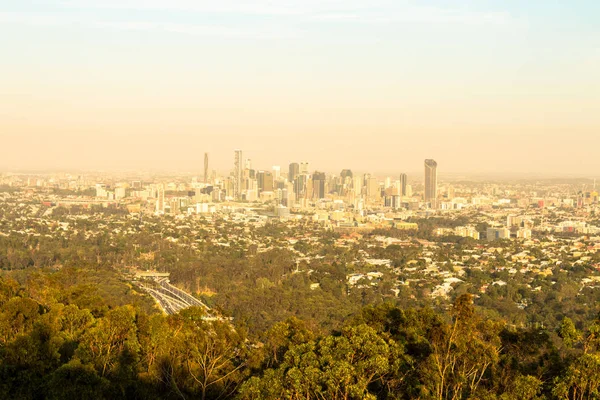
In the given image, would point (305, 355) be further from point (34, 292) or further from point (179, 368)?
point (34, 292)

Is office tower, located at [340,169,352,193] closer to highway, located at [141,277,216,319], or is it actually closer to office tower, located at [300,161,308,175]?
office tower, located at [300,161,308,175]

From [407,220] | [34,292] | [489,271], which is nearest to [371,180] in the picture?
[407,220]

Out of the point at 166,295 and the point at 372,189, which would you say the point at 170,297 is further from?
the point at 372,189

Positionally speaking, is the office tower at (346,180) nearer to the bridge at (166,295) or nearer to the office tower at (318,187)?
the office tower at (318,187)

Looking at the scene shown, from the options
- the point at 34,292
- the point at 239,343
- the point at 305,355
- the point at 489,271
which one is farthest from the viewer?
the point at 489,271

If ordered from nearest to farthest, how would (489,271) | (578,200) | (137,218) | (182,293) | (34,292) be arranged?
(34,292), (182,293), (489,271), (137,218), (578,200)

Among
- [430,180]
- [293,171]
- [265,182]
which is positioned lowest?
[265,182]

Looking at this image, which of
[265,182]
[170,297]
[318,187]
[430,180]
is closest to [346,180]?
[318,187]

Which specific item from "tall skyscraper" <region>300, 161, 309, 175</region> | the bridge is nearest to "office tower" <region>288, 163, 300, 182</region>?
"tall skyscraper" <region>300, 161, 309, 175</region>
